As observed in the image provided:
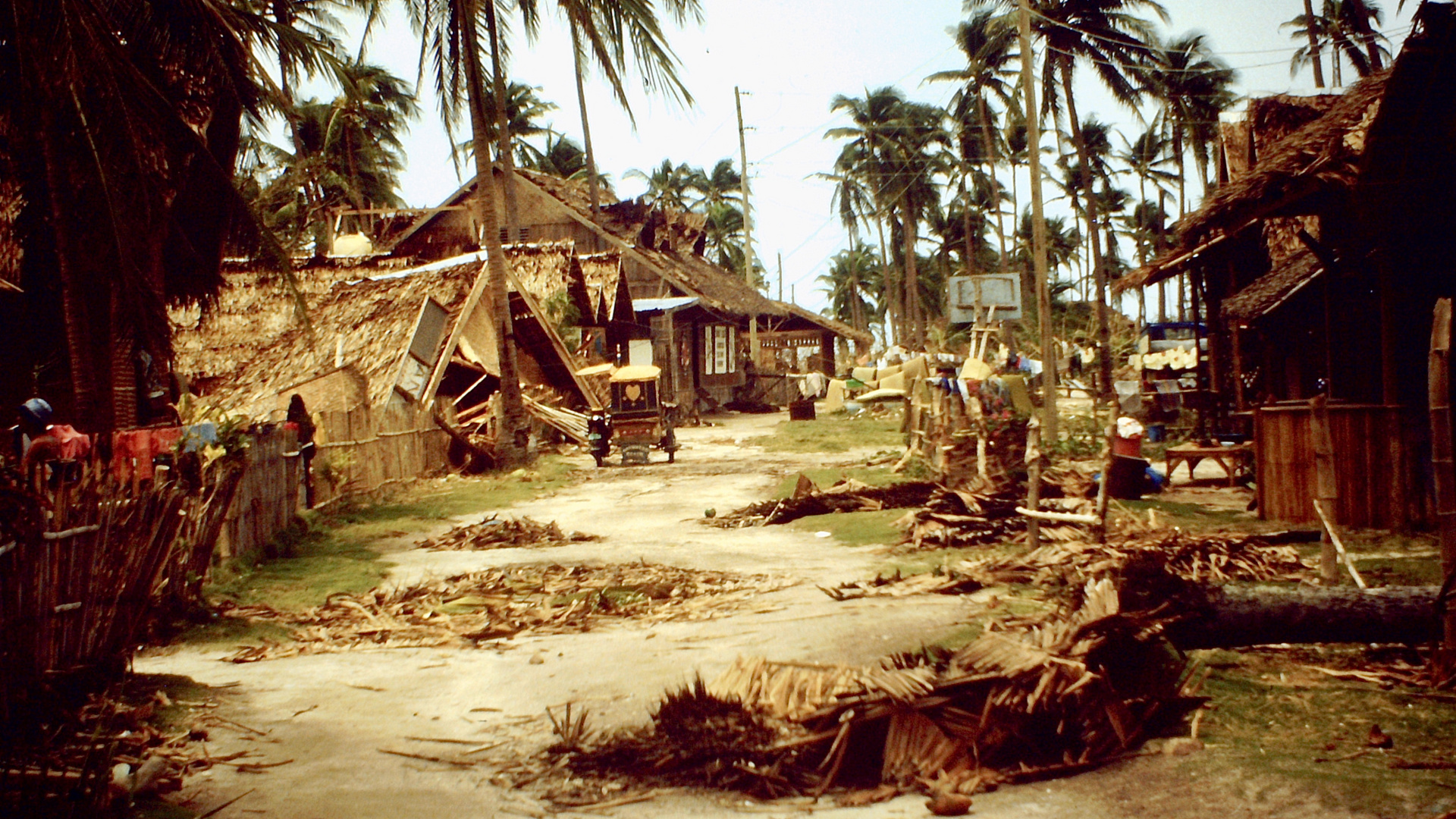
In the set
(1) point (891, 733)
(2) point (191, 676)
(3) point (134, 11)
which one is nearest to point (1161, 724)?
(1) point (891, 733)

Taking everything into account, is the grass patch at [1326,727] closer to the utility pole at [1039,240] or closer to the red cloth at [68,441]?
the red cloth at [68,441]

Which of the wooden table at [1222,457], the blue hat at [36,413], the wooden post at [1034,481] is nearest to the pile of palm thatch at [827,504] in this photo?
the wooden post at [1034,481]

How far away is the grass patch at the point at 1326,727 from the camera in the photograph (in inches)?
163

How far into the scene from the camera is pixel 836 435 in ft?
80.5

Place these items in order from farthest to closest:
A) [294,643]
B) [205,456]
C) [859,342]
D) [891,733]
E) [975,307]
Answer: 1. [859,342]
2. [975,307]
3. [205,456]
4. [294,643]
5. [891,733]

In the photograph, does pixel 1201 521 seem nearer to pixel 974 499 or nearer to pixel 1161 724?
pixel 974 499

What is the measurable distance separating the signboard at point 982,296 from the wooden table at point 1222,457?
7.28m

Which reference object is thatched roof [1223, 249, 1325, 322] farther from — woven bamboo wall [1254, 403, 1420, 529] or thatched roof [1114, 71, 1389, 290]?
woven bamboo wall [1254, 403, 1420, 529]

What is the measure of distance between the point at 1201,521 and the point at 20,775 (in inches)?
385

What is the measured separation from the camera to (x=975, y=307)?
828 inches

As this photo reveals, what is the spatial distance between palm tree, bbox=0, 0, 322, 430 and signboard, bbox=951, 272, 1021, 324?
13.6 m

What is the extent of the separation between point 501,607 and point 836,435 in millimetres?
17048

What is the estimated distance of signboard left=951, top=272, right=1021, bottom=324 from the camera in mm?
21359

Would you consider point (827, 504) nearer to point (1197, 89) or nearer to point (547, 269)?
point (547, 269)
